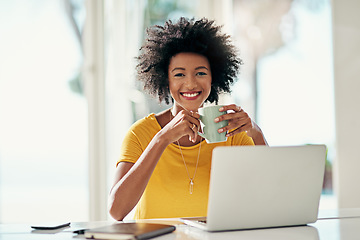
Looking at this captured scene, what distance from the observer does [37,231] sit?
116cm

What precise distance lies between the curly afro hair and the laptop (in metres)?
0.89

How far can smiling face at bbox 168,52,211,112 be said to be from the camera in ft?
5.88

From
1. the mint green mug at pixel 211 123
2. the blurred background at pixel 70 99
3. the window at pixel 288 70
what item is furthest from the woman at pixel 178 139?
the window at pixel 288 70

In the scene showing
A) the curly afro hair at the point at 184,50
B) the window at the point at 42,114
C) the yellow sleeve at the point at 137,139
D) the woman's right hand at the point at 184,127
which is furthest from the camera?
the window at the point at 42,114

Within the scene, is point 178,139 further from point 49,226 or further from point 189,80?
point 49,226

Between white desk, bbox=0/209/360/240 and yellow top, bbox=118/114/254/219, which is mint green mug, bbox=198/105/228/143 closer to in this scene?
white desk, bbox=0/209/360/240

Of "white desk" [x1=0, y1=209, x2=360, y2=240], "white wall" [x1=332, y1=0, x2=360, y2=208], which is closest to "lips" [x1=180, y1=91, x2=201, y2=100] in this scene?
"white desk" [x1=0, y1=209, x2=360, y2=240]

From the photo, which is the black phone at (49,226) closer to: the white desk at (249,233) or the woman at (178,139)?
the white desk at (249,233)

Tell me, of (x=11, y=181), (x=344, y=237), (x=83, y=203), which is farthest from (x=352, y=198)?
(x=11, y=181)

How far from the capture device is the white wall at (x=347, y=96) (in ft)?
9.27

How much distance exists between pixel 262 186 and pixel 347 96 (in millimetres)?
2032

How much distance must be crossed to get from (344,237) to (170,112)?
43.5 inches

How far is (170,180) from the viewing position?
1.76 m

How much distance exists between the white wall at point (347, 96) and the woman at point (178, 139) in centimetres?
111
